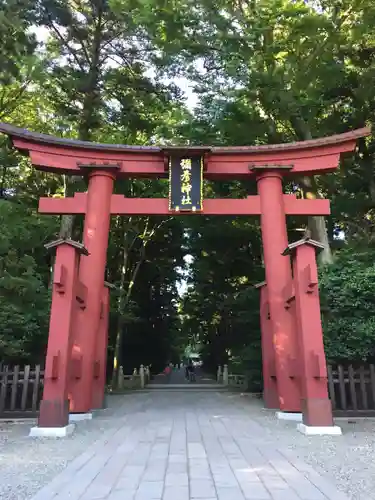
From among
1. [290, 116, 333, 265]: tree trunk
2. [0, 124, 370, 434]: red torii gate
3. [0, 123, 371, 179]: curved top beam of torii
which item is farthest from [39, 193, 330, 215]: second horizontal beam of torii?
[290, 116, 333, 265]: tree trunk

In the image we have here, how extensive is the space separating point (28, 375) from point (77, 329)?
1329mm

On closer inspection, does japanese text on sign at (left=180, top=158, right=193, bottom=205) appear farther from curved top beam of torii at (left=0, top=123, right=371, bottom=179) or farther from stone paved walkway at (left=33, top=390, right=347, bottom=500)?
stone paved walkway at (left=33, top=390, right=347, bottom=500)

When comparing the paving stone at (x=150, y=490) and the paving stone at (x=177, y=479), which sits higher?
the paving stone at (x=177, y=479)

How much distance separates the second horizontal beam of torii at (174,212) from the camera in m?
9.90

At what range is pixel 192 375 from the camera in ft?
82.2

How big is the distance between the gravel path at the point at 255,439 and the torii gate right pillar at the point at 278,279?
723mm

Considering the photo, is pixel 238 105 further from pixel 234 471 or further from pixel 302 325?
pixel 234 471

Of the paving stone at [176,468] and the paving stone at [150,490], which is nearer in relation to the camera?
the paving stone at [150,490]

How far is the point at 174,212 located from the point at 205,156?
5.38 feet

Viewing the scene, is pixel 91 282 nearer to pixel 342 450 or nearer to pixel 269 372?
pixel 269 372

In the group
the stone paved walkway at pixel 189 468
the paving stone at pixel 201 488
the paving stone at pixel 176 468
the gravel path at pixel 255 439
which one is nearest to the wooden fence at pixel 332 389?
the gravel path at pixel 255 439

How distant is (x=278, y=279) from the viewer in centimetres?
946

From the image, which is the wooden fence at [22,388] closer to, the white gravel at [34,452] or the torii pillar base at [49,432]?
the white gravel at [34,452]

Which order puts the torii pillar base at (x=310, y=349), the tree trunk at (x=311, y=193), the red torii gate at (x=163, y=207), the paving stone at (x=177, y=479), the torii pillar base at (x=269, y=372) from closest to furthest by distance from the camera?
1. the paving stone at (x=177, y=479)
2. the torii pillar base at (x=310, y=349)
3. the red torii gate at (x=163, y=207)
4. the torii pillar base at (x=269, y=372)
5. the tree trunk at (x=311, y=193)
